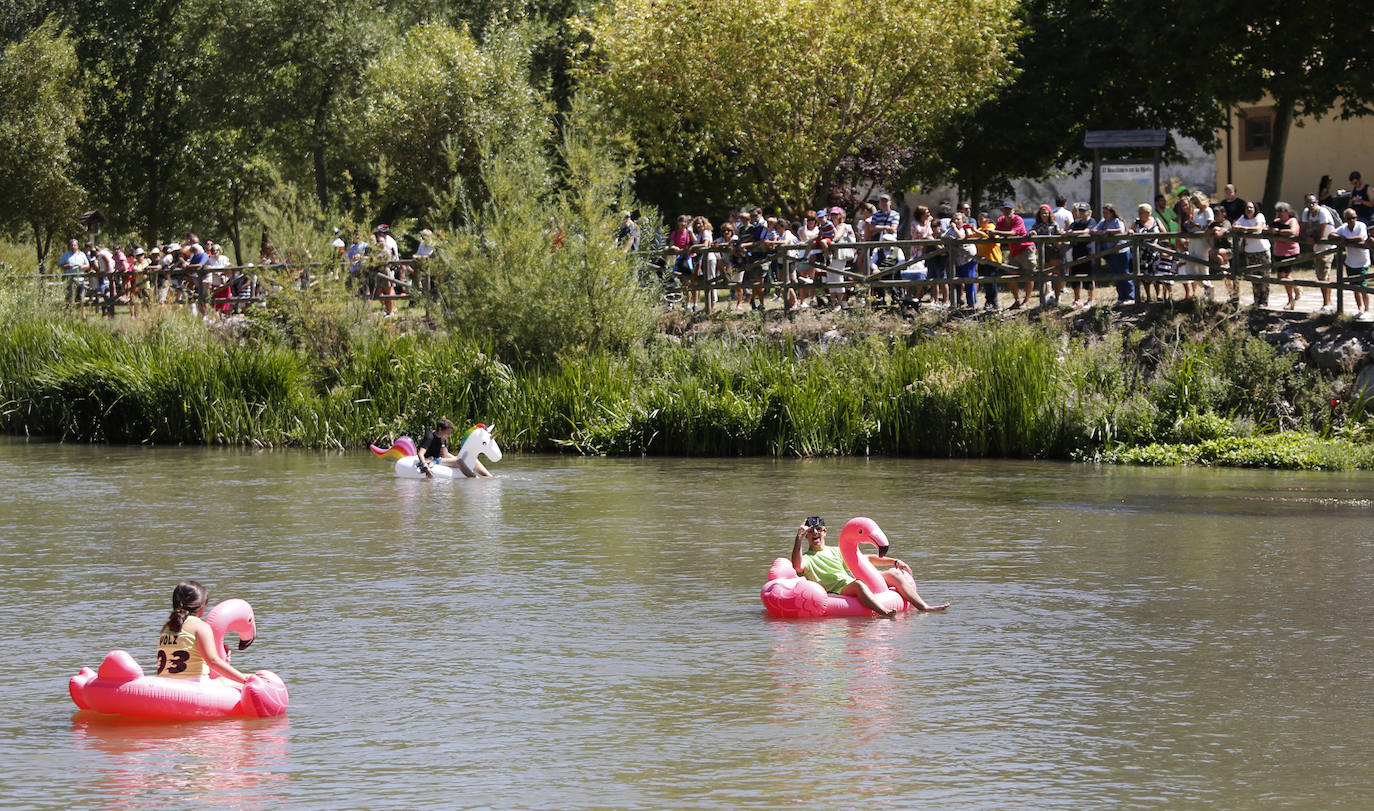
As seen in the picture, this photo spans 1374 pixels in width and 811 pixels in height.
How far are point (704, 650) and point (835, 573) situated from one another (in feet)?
5.21

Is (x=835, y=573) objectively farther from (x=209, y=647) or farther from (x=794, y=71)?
(x=794, y=71)

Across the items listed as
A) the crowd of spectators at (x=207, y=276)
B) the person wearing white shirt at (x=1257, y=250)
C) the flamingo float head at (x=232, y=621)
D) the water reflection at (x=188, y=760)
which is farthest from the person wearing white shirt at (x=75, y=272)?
the water reflection at (x=188, y=760)

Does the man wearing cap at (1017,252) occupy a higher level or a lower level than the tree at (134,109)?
lower

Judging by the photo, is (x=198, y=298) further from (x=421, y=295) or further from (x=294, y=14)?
(x=294, y=14)

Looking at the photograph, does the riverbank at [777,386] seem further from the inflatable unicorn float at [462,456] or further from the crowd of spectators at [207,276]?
the inflatable unicorn float at [462,456]

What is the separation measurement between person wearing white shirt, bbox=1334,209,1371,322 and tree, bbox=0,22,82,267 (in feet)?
132

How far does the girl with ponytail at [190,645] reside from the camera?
32.3 ft

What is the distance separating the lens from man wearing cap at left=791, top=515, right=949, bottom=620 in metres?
12.7

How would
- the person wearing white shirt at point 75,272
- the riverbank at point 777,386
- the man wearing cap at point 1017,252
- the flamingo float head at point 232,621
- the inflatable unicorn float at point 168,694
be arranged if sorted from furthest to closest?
the person wearing white shirt at point 75,272
the man wearing cap at point 1017,252
the riverbank at point 777,386
the flamingo float head at point 232,621
the inflatable unicorn float at point 168,694

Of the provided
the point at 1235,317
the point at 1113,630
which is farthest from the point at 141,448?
the point at 1113,630

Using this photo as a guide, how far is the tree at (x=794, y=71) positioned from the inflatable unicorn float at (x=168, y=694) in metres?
25.7

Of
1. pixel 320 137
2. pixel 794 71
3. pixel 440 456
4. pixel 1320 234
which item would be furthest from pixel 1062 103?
pixel 440 456

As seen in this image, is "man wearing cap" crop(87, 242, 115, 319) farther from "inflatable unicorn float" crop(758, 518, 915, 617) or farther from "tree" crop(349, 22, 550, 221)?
"inflatable unicorn float" crop(758, 518, 915, 617)

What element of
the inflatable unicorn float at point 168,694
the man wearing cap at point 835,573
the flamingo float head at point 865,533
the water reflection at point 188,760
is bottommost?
the water reflection at point 188,760
